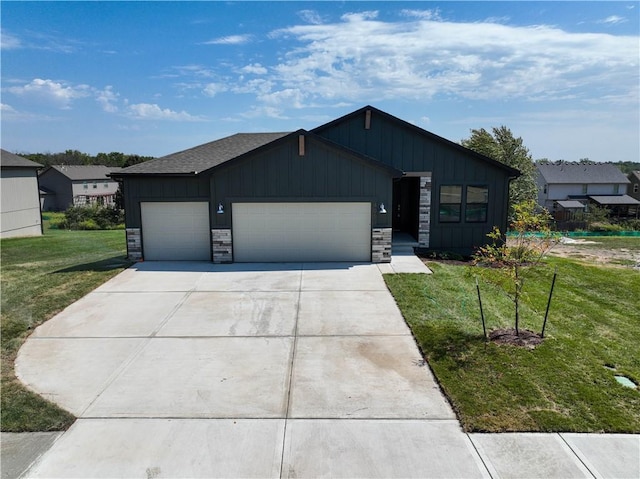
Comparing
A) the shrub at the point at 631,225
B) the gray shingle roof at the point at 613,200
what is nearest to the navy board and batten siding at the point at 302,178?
the shrub at the point at 631,225

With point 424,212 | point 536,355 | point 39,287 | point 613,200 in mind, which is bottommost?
point 536,355

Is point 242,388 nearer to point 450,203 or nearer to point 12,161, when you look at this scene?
point 450,203

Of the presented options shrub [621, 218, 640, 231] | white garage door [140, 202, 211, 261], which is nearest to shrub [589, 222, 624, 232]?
shrub [621, 218, 640, 231]

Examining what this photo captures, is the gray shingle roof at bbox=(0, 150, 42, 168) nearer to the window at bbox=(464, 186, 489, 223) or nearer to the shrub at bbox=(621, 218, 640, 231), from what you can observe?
the window at bbox=(464, 186, 489, 223)

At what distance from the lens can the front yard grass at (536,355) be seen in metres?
5.38

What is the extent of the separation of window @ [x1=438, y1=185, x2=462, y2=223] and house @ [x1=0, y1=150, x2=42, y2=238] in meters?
23.8

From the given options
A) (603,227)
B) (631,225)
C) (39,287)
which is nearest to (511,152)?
(603,227)

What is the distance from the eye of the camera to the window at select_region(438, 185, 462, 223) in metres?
15.2

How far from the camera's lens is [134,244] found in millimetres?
14227

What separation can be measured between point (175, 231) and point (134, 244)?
1.36 m

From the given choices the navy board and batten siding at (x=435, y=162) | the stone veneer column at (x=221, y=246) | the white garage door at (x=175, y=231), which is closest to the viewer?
the stone veneer column at (x=221, y=246)

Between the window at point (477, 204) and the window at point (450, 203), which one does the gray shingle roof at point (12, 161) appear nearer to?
the window at point (450, 203)

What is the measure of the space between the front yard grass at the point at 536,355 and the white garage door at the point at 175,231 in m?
6.27

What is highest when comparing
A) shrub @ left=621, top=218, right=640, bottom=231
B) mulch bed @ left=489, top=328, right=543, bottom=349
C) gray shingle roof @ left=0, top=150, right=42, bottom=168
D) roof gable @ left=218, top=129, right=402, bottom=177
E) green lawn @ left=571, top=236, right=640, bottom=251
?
gray shingle roof @ left=0, top=150, right=42, bottom=168
